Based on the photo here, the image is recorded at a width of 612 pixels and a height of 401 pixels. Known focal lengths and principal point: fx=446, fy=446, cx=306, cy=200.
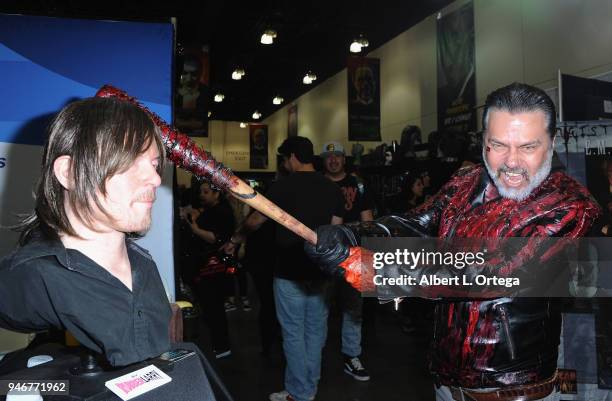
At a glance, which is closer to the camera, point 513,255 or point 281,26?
point 513,255

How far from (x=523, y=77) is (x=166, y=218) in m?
6.12

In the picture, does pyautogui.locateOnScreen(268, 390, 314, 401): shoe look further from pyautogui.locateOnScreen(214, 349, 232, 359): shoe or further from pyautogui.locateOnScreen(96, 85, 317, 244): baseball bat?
pyautogui.locateOnScreen(96, 85, 317, 244): baseball bat

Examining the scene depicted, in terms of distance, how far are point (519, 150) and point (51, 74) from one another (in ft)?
6.36

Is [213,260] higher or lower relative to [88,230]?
lower

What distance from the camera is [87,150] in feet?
3.29

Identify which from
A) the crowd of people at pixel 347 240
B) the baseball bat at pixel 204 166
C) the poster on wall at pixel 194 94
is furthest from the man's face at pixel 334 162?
the poster on wall at pixel 194 94

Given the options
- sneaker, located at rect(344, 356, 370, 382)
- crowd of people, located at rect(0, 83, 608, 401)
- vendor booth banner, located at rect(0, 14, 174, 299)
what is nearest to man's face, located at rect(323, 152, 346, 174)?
sneaker, located at rect(344, 356, 370, 382)

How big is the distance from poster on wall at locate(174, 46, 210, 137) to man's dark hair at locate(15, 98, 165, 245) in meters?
7.19

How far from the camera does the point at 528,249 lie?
4.64 ft

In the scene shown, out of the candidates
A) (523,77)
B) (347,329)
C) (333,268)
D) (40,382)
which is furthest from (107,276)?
(523,77)

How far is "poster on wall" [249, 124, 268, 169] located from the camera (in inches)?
745

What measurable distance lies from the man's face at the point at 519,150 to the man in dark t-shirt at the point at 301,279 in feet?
6.01

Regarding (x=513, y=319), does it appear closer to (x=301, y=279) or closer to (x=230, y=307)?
(x=301, y=279)

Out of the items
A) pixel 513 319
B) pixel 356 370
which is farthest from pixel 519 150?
pixel 356 370
